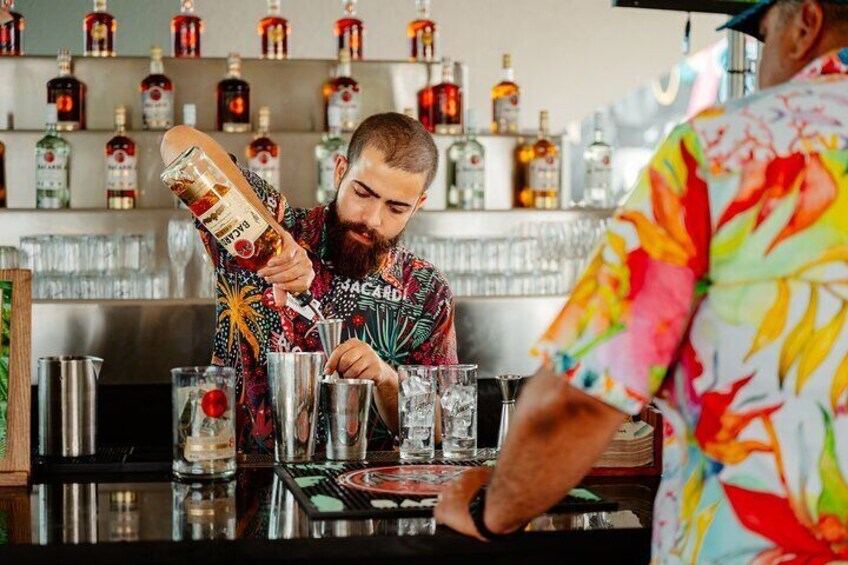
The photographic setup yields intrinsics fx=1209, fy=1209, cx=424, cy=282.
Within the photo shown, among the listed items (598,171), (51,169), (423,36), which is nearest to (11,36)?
(51,169)

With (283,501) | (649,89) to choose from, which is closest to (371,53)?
(649,89)

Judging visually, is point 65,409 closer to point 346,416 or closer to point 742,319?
point 346,416

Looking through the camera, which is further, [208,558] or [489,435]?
[489,435]

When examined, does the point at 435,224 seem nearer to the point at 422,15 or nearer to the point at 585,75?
the point at 422,15

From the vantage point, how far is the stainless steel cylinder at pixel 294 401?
1956 millimetres

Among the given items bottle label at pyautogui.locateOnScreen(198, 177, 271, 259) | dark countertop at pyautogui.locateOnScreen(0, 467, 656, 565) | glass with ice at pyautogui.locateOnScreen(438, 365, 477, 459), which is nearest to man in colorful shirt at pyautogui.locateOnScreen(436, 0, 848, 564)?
dark countertop at pyautogui.locateOnScreen(0, 467, 656, 565)

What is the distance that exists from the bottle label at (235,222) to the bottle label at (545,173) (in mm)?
2356

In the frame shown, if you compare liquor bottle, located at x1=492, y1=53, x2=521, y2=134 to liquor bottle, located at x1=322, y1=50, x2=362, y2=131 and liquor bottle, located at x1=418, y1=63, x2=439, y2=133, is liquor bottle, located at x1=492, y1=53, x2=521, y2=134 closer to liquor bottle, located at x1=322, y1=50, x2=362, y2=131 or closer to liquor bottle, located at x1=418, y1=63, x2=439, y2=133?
liquor bottle, located at x1=418, y1=63, x2=439, y2=133

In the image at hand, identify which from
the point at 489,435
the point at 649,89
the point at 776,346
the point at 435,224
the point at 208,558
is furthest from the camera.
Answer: the point at 649,89

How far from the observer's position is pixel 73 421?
206cm

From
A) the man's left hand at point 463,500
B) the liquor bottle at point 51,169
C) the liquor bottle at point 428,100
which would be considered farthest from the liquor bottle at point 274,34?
the man's left hand at point 463,500

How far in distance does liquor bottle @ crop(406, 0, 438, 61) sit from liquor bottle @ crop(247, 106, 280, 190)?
2.10ft

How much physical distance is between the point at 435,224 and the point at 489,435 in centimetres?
97

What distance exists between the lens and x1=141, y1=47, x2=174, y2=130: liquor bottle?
4133 mm
